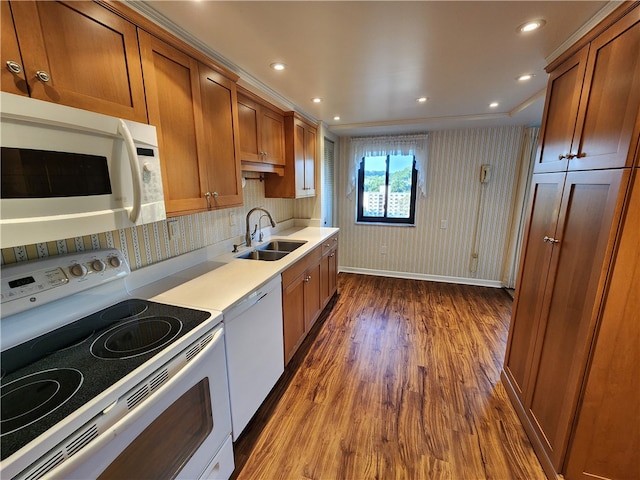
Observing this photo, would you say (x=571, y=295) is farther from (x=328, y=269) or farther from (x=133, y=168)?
(x=328, y=269)

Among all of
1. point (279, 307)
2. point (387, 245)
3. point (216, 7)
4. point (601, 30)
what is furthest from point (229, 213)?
point (387, 245)

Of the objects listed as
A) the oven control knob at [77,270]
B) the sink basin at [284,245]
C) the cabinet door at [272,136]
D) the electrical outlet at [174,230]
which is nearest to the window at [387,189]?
the cabinet door at [272,136]

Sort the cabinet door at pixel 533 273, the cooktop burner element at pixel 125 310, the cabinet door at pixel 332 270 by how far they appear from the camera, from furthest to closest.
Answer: the cabinet door at pixel 332 270
the cabinet door at pixel 533 273
the cooktop burner element at pixel 125 310

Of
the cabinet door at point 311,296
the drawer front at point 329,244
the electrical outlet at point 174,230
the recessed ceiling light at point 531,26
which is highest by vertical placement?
the recessed ceiling light at point 531,26

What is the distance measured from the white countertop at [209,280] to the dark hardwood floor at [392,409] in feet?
3.11

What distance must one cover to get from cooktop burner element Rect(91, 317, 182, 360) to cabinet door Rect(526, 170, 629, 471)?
182 centimetres

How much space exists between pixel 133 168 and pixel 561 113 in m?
2.17

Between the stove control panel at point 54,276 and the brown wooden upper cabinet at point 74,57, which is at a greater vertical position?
the brown wooden upper cabinet at point 74,57

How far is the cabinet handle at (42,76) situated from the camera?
0.87 meters

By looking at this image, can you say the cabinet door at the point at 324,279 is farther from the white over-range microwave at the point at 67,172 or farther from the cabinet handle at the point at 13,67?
the cabinet handle at the point at 13,67

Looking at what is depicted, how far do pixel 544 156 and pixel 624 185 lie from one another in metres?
0.68

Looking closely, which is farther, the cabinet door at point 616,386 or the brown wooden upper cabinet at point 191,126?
the brown wooden upper cabinet at point 191,126

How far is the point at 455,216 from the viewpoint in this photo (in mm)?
4039

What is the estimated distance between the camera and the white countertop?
1426 millimetres
